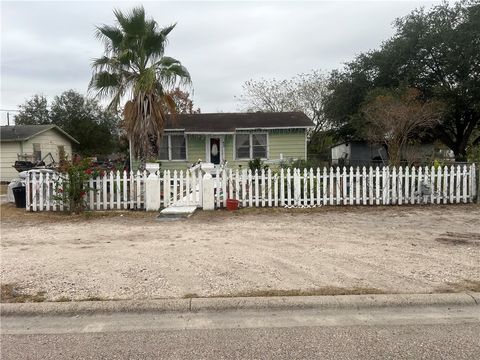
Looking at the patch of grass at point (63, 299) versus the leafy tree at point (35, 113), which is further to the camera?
the leafy tree at point (35, 113)

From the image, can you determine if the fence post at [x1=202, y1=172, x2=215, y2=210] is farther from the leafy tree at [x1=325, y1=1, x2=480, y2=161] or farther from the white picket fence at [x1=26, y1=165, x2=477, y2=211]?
the leafy tree at [x1=325, y1=1, x2=480, y2=161]

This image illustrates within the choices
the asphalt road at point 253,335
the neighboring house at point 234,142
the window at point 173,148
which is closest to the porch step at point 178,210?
the asphalt road at point 253,335

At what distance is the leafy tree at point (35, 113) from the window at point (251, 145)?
28.0 m

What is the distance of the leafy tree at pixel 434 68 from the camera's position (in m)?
21.4

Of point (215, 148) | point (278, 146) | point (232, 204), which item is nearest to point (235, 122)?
point (215, 148)

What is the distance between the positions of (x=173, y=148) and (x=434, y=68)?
50.0ft

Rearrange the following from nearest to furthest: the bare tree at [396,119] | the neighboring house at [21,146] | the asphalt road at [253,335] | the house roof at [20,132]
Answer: the asphalt road at [253,335] < the bare tree at [396,119] < the house roof at [20,132] < the neighboring house at [21,146]

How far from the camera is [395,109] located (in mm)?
15641

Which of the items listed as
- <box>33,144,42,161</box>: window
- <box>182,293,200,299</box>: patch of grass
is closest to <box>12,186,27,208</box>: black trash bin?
<box>182,293,200,299</box>: patch of grass

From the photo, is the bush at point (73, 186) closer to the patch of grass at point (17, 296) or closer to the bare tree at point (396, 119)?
the patch of grass at point (17, 296)

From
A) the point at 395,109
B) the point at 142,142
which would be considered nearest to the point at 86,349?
the point at 142,142

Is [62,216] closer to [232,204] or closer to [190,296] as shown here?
[232,204]

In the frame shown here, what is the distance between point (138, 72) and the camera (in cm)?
1644

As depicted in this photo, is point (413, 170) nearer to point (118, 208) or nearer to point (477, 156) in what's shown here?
point (477, 156)
